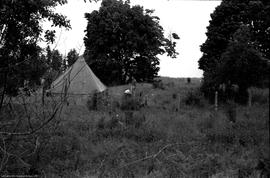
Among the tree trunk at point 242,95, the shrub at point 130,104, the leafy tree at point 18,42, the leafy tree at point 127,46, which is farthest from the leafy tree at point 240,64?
the leafy tree at point 127,46

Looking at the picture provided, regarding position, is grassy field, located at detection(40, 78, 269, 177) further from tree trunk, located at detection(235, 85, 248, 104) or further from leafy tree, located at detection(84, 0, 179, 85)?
leafy tree, located at detection(84, 0, 179, 85)

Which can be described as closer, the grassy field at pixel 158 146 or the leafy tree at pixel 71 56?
the leafy tree at pixel 71 56

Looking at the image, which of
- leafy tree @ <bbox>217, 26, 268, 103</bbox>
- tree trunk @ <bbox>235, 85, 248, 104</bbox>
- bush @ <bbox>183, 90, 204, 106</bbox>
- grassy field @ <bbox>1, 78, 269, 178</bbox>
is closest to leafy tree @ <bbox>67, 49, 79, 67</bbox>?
grassy field @ <bbox>1, 78, 269, 178</bbox>

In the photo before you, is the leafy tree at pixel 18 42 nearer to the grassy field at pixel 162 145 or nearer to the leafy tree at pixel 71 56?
the leafy tree at pixel 71 56

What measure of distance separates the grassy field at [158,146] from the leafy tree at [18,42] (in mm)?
1248

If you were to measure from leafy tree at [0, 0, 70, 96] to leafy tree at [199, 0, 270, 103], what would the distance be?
38.2 feet

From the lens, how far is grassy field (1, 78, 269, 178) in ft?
18.1

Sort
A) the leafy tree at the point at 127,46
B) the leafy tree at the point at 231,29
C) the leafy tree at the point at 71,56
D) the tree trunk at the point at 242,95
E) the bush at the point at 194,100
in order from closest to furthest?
1. the leafy tree at the point at 71,56
2. the tree trunk at the point at 242,95
3. the bush at the point at 194,100
4. the leafy tree at the point at 231,29
5. the leafy tree at the point at 127,46

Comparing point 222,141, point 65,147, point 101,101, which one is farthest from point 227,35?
point 65,147

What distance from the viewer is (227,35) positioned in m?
20.1

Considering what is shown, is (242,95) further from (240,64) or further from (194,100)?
(194,100)

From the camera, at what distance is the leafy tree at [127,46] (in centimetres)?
2602

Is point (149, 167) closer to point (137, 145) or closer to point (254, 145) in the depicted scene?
point (137, 145)

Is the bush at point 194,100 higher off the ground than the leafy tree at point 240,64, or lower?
lower
